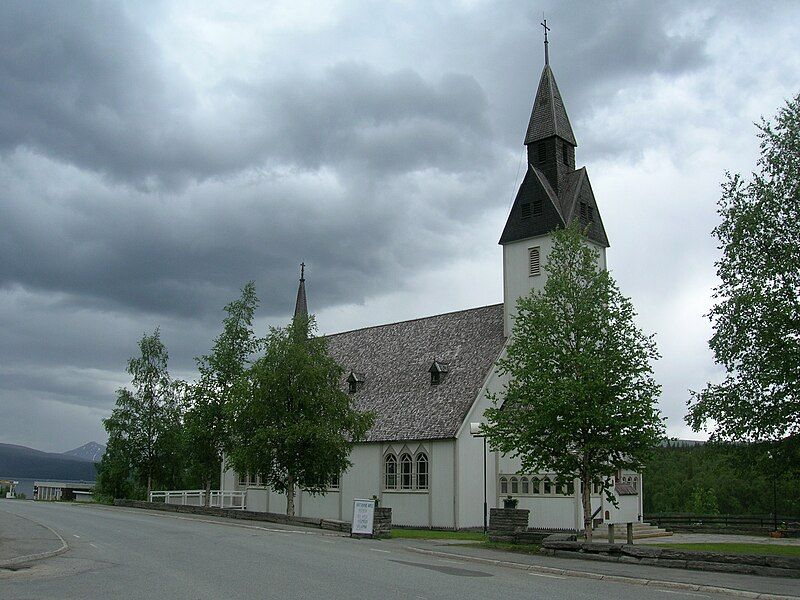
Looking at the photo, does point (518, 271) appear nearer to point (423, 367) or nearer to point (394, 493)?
point (423, 367)

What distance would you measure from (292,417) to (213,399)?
10.1m

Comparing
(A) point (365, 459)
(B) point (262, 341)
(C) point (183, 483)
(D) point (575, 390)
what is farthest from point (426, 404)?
(C) point (183, 483)

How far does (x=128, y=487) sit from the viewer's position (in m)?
59.8

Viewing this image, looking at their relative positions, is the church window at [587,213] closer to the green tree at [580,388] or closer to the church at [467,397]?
the church at [467,397]

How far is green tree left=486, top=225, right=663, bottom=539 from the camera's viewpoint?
25.4 meters

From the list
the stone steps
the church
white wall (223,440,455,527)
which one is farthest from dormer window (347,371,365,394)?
the stone steps

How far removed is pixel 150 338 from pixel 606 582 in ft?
156

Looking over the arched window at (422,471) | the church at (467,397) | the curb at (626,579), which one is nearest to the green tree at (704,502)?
the church at (467,397)

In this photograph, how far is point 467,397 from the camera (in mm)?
40500

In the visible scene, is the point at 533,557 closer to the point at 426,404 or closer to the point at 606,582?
the point at 606,582

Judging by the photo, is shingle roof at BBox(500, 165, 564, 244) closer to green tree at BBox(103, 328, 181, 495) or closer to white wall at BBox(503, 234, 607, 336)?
white wall at BBox(503, 234, 607, 336)

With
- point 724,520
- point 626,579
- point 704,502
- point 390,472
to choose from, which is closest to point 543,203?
point 390,472

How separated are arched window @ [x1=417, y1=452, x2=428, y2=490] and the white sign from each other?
11.5 m

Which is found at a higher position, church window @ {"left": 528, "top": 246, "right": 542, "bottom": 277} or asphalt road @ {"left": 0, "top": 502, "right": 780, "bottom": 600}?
church window @ {"left": 528, "top": 246, "right": 542, "bottom": 277}
